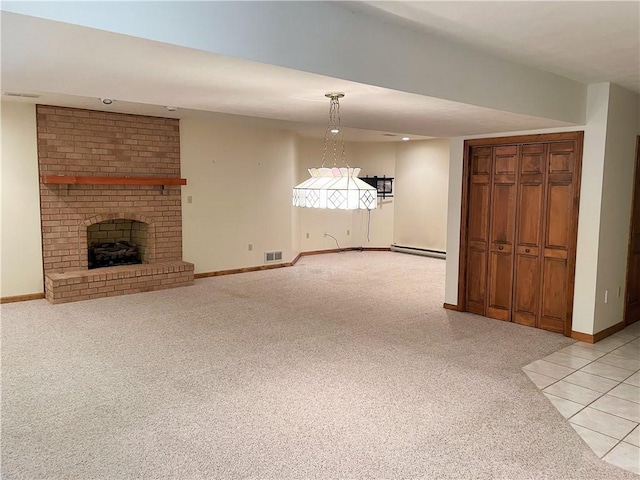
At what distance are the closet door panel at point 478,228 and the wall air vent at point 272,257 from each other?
385cm

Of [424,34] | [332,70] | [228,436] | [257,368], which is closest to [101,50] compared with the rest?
[332,70]

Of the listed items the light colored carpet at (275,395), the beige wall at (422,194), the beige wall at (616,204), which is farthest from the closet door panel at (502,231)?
the beige wall at (422,194)

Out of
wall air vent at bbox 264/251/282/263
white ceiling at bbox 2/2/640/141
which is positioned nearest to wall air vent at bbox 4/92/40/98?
white ceiling at bbox 2/2/640/141

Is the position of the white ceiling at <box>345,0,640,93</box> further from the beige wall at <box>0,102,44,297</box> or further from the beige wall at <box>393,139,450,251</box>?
the beige wall at <box>393,139,450,251</box>

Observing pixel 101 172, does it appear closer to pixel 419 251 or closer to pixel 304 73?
pixel 304 73

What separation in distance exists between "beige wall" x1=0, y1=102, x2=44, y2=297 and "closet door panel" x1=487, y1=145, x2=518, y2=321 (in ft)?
18.5

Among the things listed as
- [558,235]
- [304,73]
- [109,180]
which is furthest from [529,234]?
[109,180]

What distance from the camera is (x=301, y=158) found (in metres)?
9.59

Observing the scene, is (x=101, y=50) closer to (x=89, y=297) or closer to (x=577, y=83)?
(x=577, y=83)

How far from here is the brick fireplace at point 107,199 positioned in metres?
6.06

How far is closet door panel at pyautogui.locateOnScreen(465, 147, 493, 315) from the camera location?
5.38 meters

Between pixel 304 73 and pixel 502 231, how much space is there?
3530 millimetres

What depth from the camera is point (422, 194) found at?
32.9ft

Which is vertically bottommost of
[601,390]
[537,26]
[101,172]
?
[601,390]
